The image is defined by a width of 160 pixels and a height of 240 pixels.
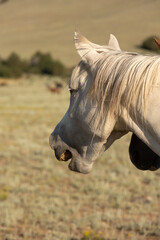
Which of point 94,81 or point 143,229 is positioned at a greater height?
point 94,81

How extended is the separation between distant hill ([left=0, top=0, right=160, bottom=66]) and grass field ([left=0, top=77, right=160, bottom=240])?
4790 cm

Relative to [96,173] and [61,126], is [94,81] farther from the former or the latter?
[96,173]

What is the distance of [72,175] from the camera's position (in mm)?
7590

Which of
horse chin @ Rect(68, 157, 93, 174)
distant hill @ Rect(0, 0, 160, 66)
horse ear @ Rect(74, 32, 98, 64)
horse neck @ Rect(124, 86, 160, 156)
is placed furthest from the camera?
distant hill @ Rect(0, 0, 160, 66)

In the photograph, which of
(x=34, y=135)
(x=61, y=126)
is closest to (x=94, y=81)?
(x=61, y=126)

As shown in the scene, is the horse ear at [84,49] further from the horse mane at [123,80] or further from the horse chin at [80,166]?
the horse chin at [80,166]

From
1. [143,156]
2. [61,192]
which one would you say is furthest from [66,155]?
[61,192]

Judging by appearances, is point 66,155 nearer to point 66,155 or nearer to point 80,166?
point 66,155

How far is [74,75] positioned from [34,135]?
Result: 9.68 metres

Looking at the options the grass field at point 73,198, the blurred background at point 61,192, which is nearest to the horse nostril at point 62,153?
the blurred background at point 61,192

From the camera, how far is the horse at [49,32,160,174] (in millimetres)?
1927

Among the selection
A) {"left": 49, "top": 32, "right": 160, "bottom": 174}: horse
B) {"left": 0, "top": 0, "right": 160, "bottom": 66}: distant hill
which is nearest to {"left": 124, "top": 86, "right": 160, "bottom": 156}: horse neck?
{"left": 49, "top": 32, "right": 160, "bottom": 174}: horse

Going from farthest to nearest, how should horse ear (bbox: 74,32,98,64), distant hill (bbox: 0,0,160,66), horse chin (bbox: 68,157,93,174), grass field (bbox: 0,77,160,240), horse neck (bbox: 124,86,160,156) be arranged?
1. distant hill (bbox: 0,0,160,66)
2. grass field (bbox: 0,77,160,240)
3. horse chin (bbox: 68,157,93,174)
4. horse ear (bbox: 74,32,98,64)
5. horse neck (bbox: 124,86,160,156)

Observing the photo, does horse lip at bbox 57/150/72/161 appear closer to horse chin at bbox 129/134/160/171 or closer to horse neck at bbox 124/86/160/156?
horse chin at bbox 129/134/160/171
